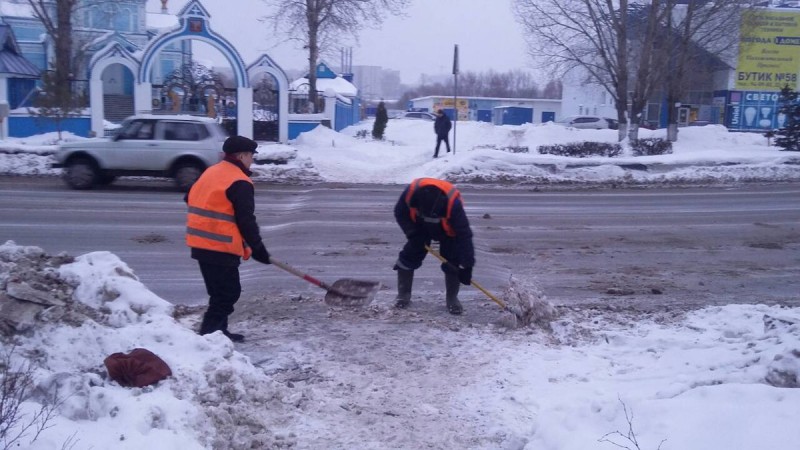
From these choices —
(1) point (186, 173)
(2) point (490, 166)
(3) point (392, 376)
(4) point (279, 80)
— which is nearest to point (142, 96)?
(4) point (279, 80)

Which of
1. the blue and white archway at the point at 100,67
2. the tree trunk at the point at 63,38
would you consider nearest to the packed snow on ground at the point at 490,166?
the blue and white archway at the point at 100,67

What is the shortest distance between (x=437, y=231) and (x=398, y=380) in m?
1.96

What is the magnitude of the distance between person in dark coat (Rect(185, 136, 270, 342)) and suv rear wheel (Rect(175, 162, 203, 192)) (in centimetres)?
1210

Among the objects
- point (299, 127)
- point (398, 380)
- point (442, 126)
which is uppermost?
point (442, 126)

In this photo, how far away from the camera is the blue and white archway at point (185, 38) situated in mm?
26828

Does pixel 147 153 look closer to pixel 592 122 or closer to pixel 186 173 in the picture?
pixel 186 173

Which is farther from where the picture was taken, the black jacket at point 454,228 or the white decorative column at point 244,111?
the white decorative column at point 244,111

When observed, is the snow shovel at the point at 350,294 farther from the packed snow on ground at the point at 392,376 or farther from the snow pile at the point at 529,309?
the snow pile at the point at 529,309

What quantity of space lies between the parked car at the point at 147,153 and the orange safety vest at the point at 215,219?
40.1 ft

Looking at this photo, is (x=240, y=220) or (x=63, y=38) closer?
(x=240, y=220)

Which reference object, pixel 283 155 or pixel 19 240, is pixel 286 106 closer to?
pixel 283 155

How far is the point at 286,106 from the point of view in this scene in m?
29.7

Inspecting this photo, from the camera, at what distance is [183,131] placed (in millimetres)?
18188

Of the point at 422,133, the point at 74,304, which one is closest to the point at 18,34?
the point at 422,133
